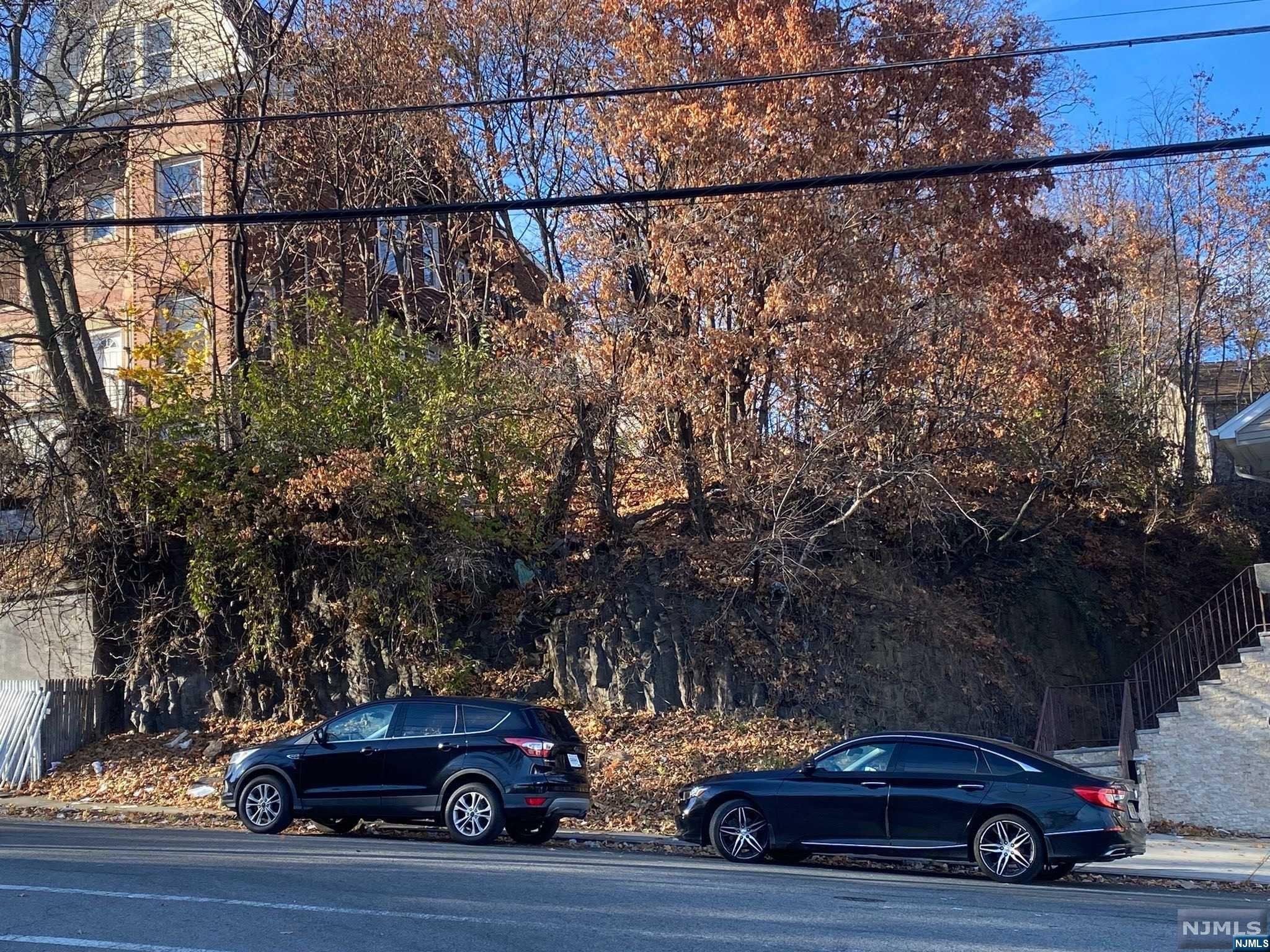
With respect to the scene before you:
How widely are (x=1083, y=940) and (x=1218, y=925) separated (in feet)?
5.03

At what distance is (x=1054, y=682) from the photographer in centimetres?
2191

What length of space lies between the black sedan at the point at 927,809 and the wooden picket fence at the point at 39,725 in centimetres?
1125

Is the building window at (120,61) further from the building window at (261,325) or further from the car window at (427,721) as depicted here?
the car window at (427,721)

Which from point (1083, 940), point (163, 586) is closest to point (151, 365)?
point (163, 586)

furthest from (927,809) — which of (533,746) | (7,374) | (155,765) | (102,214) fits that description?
(102,214)

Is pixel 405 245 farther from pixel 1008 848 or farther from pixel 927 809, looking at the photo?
pixel 1008 848

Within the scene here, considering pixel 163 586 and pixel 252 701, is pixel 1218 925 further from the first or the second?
pixel 163 586

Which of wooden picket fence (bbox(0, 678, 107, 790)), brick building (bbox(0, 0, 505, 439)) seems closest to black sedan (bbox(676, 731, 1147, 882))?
wooden picket fence (bbox(0, 678, 107, 790))

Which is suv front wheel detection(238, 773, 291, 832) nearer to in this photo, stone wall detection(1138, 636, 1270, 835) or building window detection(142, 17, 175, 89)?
stone wall detection(1138, 636, 1270, 835)

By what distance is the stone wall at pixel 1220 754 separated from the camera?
1700 centimetres

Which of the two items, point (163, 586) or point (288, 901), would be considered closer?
point (288, 901)

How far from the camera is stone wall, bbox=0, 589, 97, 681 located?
19094mm

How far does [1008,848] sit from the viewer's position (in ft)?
35.9

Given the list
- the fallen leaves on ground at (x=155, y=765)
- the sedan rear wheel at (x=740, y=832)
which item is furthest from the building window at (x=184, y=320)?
the sedan rear wheel at (x=740, y=832)
